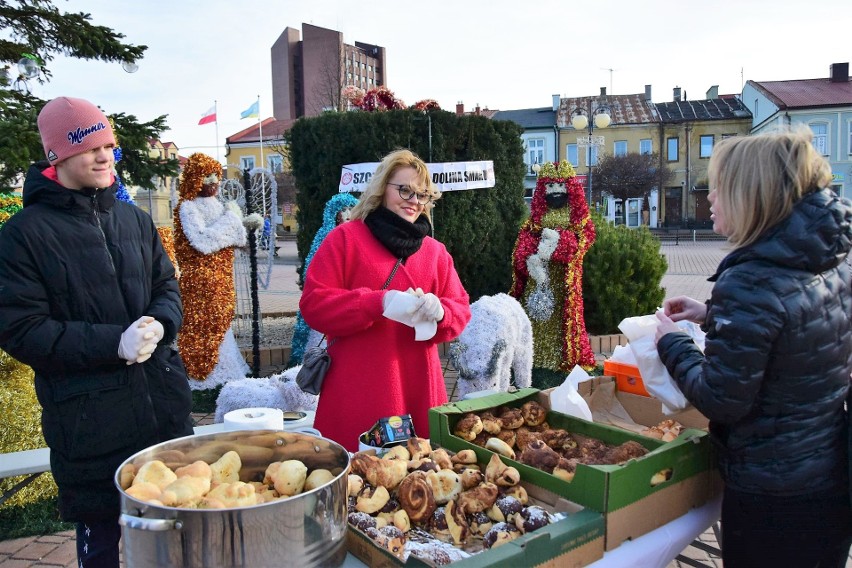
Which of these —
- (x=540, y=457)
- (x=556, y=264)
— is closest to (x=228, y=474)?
(x=540, y=457)

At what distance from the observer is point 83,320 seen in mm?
1991

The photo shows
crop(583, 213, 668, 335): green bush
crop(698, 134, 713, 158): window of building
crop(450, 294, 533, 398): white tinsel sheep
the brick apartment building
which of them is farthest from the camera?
the brick apartment building

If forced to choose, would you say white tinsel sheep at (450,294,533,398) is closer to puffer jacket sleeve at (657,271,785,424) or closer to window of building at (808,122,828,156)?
puffer jacket sleeve at (657,271,785,424)

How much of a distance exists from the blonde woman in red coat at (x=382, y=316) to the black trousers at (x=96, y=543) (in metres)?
0.85

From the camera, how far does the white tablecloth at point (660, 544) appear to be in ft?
5.09

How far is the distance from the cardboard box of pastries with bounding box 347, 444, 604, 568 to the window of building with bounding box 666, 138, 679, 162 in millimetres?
43383

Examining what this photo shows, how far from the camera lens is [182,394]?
87.3 inches

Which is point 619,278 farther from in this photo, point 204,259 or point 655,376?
point 655,376

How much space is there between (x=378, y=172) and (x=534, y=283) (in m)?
3.92

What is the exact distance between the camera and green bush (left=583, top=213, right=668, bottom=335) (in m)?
7.49

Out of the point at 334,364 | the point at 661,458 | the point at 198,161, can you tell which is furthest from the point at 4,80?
the point at 661,458

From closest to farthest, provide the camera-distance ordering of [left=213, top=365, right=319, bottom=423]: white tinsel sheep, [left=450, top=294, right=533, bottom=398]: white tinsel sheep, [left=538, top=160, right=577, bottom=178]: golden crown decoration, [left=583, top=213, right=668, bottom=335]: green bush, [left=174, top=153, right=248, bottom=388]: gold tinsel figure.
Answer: [left=213, top=365, right=319, bottom=423]: white tinsel sheep → [left=450, top=294, right=533, bottom=398]: white tinsel sheep → [left=174, top=153, right=248, bottom=388]: gold tinsel figure → [left=538, top=160, right=577, bottom=178]: golden crown decoration → [left=583, top=213, right=668, bottom=335]: green bush

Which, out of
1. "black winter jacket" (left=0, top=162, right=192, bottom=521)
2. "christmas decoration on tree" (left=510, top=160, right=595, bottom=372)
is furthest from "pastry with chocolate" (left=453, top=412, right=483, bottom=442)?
"christmas decoration on tree" (left=510, top=160, right=595, bottom=372)

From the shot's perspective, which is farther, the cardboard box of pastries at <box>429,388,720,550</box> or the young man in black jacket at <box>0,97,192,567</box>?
the young man in black jacket at <box>0,97,192,567</box>
